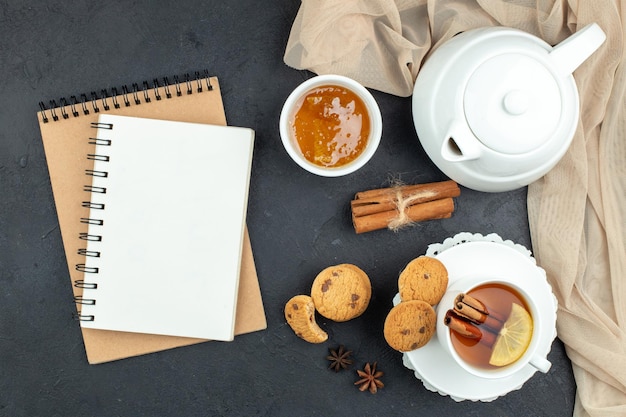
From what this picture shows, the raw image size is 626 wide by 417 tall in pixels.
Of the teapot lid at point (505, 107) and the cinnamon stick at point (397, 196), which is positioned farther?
the cinnamon stick at point (397, 196)

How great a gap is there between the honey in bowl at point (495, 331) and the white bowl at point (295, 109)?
0.78 ft

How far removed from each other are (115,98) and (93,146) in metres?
0.08

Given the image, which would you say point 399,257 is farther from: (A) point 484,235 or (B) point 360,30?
(B) point 360,30

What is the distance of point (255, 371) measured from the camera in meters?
1.00

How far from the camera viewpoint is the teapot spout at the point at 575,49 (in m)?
0.83

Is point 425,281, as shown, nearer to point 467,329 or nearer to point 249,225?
point 467,329

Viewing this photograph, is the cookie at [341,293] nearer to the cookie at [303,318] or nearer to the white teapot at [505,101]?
the cookie at [303,318]

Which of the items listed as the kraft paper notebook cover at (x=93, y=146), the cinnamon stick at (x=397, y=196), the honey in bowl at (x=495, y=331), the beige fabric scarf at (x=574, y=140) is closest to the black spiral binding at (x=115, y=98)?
the kraft paper notebook cover at (x=93, y=146)

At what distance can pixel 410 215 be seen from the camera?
0.97 metres

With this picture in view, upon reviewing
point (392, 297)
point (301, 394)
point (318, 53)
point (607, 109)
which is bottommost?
point (301, 394)

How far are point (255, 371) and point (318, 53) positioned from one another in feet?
1.61

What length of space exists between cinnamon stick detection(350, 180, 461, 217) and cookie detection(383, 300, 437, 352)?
0.17 metres

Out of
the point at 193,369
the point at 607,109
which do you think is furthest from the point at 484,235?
the point at 193,369

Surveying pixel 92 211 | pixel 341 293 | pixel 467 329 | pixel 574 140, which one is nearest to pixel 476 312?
pixel 467 329
